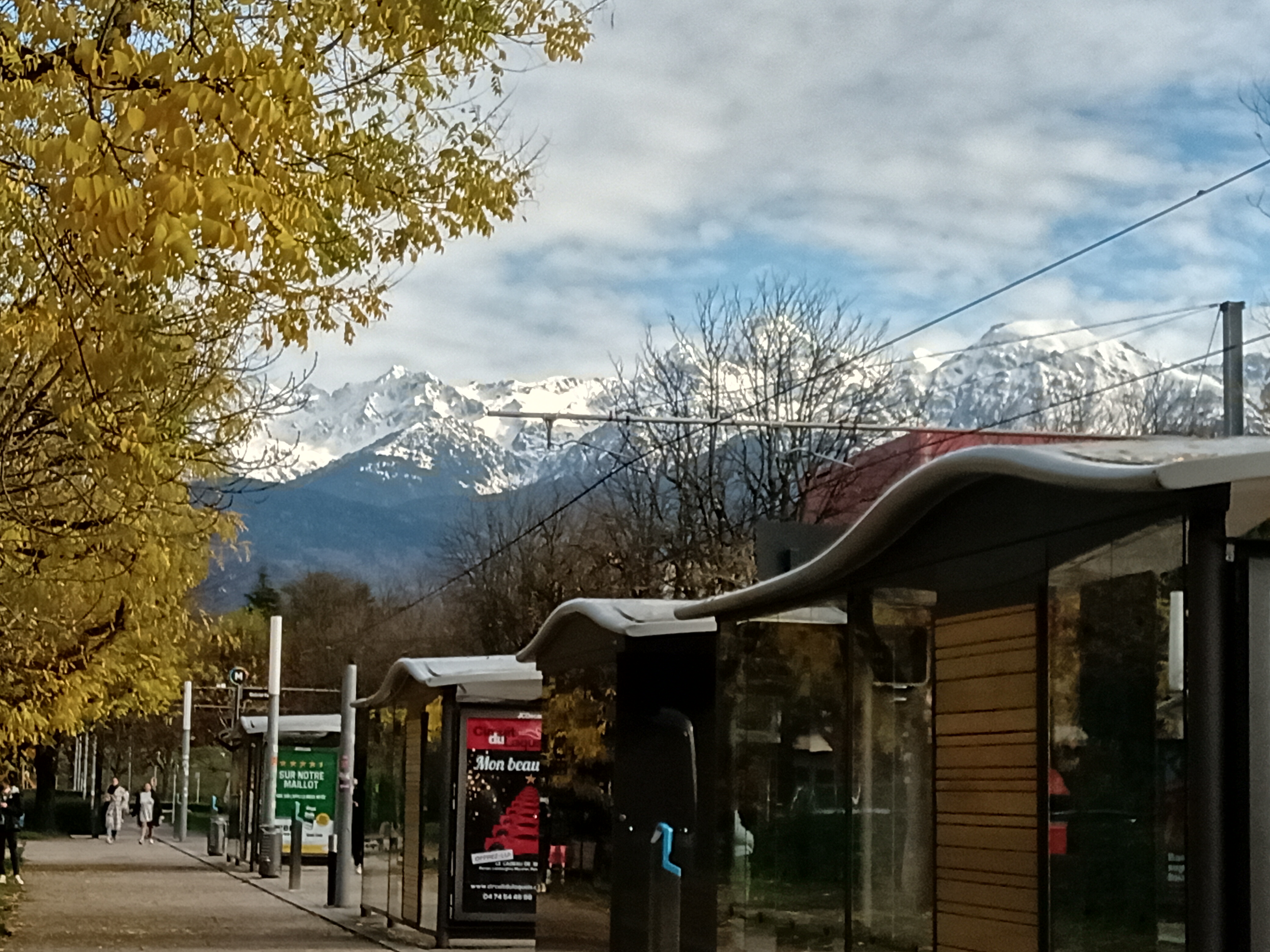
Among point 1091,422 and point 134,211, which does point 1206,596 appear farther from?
point 1091,422

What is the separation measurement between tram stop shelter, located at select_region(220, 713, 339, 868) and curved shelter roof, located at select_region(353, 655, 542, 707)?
15.0 m

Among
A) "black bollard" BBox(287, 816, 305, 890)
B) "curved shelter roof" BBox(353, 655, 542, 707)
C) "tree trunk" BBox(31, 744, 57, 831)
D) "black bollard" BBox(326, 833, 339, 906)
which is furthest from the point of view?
"tree trunk" BBox(31, 744, 57, 831)

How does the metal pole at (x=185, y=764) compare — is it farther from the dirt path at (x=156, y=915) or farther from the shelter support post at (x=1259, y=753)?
the shelter support post at (x=1259, y=753)

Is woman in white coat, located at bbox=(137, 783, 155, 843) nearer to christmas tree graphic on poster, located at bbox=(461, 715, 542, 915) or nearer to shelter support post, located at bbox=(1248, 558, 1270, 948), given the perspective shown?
christmas tree graphic on poster, located at bbox=(461, 715, 542, 915)

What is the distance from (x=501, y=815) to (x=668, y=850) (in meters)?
6.54

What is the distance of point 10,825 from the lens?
3108cm

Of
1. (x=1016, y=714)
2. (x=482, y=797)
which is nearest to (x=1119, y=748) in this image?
(x=1016, y=714)

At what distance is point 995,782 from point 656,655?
5.43m

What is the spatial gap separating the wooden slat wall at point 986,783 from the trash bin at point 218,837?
40815 mm

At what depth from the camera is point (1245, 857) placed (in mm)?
6039

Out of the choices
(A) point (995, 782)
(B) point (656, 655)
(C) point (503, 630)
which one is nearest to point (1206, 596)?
(A) point (995, 782)

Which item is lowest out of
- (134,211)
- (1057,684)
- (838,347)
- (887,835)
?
(887,835)

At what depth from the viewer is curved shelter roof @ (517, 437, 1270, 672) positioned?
604cm

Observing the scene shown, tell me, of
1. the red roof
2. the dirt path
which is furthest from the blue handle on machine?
the red roof
